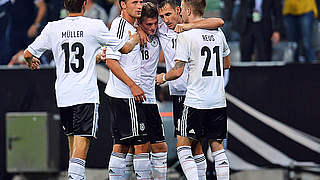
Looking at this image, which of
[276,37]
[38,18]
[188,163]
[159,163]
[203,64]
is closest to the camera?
[203,64]

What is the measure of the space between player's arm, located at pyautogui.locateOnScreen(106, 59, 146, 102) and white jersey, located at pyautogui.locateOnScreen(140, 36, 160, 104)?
343 millimetres

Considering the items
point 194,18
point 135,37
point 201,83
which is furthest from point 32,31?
point 201,83

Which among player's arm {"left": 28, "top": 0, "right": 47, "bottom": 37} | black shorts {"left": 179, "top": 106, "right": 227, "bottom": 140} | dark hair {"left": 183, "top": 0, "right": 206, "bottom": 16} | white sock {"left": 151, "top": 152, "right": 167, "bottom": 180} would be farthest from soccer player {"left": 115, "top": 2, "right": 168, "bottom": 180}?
player's arm {"left": 28, "top": 0, "right": 47, "bottom": 37}

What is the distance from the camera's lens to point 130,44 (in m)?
8.91

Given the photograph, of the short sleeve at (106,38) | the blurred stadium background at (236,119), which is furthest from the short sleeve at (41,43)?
the blurred stadium background at (236,119)

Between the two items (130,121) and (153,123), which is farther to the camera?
(153,123)

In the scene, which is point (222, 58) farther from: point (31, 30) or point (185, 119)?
point (31, 30)

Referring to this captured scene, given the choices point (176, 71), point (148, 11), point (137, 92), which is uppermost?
point (148, 11)

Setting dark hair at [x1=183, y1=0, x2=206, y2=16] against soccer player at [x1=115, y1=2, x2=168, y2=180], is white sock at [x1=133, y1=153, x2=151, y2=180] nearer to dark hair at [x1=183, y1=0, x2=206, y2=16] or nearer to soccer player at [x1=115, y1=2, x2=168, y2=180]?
soccer player at [x1=115, y1=2, x2=168, y2=180]

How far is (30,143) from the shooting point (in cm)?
1320

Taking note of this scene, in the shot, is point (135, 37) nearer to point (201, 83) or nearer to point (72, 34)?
point (72, 34)

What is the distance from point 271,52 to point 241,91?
0.85 m

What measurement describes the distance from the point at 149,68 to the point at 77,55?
1038mm

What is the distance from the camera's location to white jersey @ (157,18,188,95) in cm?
947
